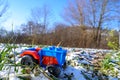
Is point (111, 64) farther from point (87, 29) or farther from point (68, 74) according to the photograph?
point (87, 29)

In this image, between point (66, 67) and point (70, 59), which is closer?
point (66, 67)

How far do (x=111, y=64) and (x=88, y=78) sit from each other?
1.18 m

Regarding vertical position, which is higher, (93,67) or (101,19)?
(101,19)

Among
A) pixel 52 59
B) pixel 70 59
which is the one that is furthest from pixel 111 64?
pixel 52 59

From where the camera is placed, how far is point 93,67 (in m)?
6.02

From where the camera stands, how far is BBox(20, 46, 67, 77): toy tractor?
14.7ft

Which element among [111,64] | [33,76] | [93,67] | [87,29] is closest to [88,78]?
[93,67]

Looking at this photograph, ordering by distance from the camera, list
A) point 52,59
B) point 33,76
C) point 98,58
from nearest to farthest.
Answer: point 33,76 < point 52,59 < point 98,58

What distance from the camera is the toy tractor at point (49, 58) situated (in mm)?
4469

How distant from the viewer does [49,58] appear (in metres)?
4.59

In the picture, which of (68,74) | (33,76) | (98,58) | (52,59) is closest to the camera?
(33,76)

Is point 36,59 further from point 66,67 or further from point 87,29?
point 87,29

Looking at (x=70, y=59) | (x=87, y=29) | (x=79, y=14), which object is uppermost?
(x=79, y=14)

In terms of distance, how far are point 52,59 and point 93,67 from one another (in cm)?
180
